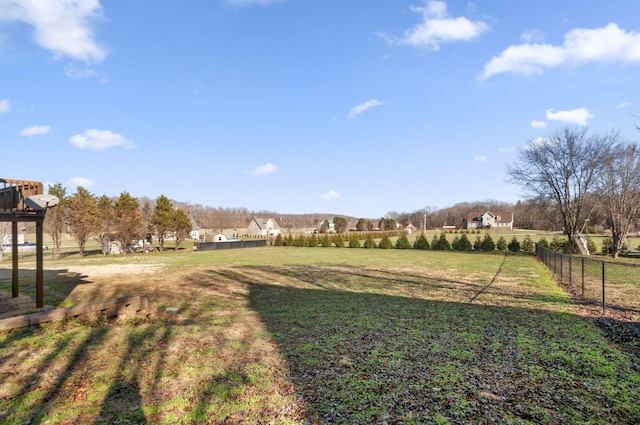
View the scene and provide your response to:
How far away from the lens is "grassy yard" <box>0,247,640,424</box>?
3152 millimetres

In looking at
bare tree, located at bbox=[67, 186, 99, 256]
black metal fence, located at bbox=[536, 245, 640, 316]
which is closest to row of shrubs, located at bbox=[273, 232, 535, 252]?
black metal fence, located at bbox=[536, 245, 640, 316]

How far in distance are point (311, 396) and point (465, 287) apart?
879 cm

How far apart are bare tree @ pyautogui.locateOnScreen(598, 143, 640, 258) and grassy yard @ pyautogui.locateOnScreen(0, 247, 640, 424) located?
20.8 meters

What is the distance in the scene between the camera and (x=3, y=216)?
609 centimetres

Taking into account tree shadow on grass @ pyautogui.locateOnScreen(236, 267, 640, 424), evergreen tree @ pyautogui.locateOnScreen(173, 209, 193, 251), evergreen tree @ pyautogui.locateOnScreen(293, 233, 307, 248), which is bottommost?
evergreen tree @ pyautogui.locateOnScreen(293, 233, 307, 248)

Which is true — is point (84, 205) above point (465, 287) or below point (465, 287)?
above

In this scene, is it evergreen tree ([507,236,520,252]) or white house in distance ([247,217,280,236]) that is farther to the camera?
white house in distance ([247,217,280,236])

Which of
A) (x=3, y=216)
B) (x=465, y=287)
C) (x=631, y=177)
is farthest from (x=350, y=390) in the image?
(x=631, y=177)

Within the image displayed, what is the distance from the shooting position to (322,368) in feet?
13.8

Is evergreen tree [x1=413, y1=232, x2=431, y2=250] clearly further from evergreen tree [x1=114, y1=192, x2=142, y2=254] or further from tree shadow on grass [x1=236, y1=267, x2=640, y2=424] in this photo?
tree shadow on grass [x1=236, y1=267, x2=640, y2=424]

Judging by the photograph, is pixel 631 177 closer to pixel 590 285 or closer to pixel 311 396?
pixel 590 285

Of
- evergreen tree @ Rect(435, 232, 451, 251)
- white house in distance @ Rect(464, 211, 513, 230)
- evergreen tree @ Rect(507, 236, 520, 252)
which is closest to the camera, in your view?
evergreen tree @ Rect(507, 236, 520, 252)

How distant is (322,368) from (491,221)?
8844cm

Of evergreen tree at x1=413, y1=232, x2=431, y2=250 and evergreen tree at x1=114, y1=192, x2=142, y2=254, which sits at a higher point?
evergreen tree at x1=114, y1=192, x2=142, y2=254
